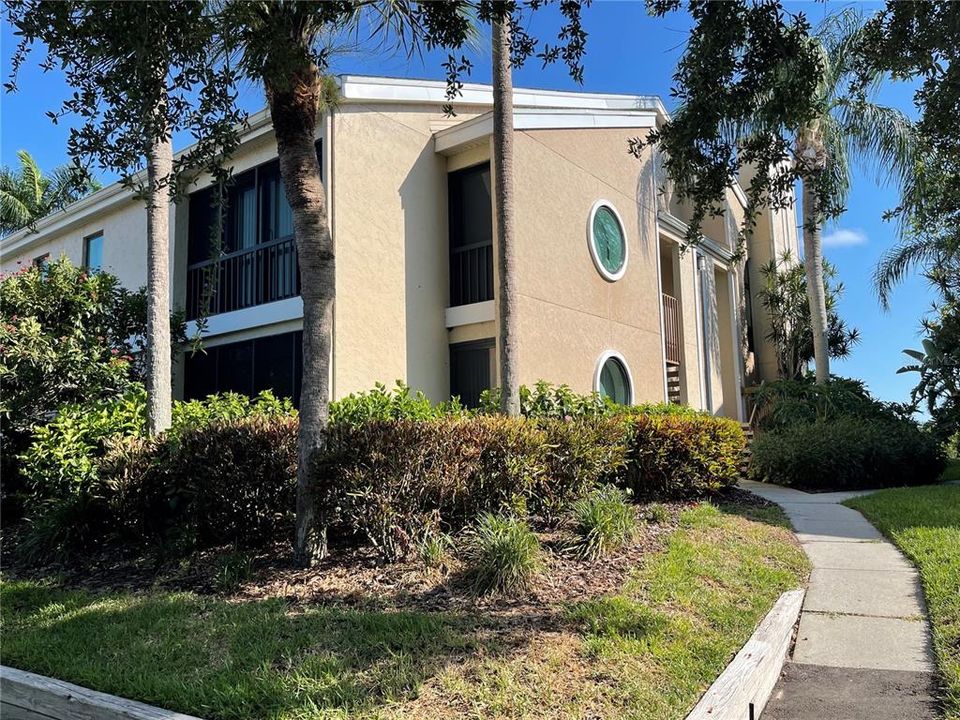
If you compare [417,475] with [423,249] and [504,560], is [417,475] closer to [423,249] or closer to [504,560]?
[504,560]

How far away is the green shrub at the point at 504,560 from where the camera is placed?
546cm

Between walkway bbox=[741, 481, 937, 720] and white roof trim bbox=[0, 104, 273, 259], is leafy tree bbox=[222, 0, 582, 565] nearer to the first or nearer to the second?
walkway bbox=[741, 481, 937, 720]

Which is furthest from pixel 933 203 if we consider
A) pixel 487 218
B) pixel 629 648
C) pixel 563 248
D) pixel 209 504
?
pixel 209 504

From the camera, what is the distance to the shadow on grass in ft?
12.5

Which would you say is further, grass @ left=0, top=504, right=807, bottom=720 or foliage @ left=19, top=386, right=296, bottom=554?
foliage @ left=19, top=386, right=296, bottom=554

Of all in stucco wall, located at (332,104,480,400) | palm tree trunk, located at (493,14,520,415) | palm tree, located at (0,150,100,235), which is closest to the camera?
palm tree trunk, located at (493,14,520,415)

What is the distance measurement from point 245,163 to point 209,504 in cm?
715

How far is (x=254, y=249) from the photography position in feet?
39.0

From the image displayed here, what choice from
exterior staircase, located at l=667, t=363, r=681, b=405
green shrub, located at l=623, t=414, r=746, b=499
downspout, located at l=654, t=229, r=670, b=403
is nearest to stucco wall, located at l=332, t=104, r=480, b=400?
green shrub, located at l=623, t=414, r=746, b=499

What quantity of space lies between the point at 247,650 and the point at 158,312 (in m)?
5.17

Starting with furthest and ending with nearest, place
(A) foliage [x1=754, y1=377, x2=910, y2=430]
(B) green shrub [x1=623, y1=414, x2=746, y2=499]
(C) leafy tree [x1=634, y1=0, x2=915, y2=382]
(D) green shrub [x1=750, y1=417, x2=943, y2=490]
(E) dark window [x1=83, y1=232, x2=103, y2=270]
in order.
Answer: (E) dark window [x1=83, y1=232, x2=103, y2=270]
(A) foliage [x1=754, y1=377, x2=910, y2=430]
(D) green shrub [x1=750, y1=417, x2=943, y2=490]
(B) green shrub [x1=623, y1=414, x2=746, y2=499]
(C) leafy tree [x1=634, y1=0, x2=915, y2=382]

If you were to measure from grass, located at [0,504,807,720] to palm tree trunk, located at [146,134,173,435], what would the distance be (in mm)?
2458

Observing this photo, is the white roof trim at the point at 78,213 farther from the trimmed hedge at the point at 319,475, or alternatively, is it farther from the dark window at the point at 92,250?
the trimmed hedge at the point at 319,475

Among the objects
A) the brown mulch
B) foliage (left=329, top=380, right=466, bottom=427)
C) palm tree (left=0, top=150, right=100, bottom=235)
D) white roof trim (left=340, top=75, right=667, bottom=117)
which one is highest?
palm tree (left=0, top=150, right=100, bottom=235)
